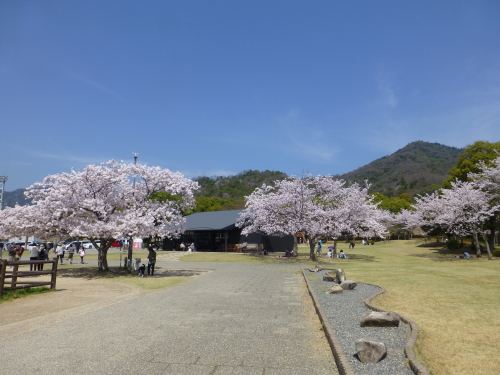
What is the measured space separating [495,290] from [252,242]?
1190 inches

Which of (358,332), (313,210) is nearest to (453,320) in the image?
(358,332)

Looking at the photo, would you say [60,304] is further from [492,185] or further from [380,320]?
[492,185]

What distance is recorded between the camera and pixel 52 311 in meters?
9.39

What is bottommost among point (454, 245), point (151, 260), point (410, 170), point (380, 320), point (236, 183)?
point (380, 320)

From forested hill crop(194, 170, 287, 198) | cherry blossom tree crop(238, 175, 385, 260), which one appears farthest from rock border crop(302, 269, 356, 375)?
forested hill crop(194, 170, 287, 198)

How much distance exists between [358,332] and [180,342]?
128 inches

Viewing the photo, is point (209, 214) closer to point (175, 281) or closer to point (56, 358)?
point (175, 281)

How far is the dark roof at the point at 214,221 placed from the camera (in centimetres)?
3933

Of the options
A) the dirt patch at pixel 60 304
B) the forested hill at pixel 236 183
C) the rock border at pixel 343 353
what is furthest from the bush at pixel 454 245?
the forested hill at pixel 236 183

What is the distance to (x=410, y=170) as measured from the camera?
133500 millimetres

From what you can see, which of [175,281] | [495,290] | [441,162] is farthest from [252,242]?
[441,162]

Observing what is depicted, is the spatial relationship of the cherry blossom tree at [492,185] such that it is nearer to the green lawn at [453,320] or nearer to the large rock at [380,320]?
the green lawn at [453,320]

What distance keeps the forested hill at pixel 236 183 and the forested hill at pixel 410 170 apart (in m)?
32.1

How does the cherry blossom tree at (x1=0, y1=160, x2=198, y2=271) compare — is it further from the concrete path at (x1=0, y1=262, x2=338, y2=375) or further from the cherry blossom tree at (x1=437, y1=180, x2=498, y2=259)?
the cherry blossom tree at (x1=437, y1=180, x2=498, y2=259)
